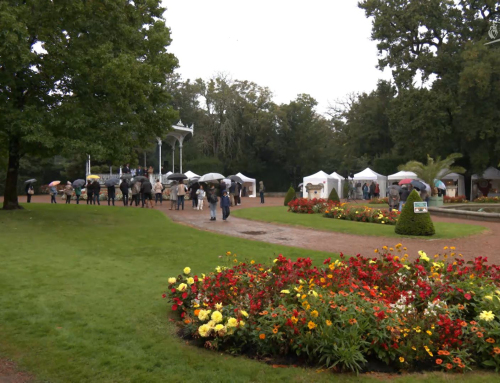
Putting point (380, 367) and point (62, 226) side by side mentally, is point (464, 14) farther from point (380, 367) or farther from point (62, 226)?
point (380, 367)

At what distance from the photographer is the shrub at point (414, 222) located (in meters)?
13.0

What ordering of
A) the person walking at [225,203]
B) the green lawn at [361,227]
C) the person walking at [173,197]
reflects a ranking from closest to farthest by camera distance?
1. the green lawn at [361,227]
2. the person walking at [225,203]
3. the person walking at [173,197]

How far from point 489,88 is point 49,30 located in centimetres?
2782

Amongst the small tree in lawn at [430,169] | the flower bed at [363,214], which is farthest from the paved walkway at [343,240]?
the small tree in lawn at [430,169]

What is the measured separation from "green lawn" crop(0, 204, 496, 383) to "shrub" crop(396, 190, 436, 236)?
4.77 metres

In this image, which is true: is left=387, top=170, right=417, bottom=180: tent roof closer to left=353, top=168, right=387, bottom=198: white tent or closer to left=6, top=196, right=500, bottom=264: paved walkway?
left=353, top=168, right=387, bottom=198: white tent

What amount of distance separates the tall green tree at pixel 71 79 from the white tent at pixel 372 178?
23.0m

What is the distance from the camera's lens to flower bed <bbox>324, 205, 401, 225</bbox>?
53.6ft

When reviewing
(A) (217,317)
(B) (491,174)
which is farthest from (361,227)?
(B) (491,174)

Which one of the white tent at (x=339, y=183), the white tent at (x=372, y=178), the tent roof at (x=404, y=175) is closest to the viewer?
the tent roof at (x=404, y=175)

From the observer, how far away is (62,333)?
468 centimetres

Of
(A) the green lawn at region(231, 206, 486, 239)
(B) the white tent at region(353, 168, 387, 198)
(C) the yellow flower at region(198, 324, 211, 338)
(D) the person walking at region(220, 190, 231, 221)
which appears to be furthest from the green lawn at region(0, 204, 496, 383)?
(B) the white tent at region(353, 168, 387, 198)

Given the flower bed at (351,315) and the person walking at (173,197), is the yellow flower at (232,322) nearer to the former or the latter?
the flower bed at (351,315)

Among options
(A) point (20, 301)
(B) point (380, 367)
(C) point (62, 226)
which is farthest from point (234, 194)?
(B) point (380, 367)
